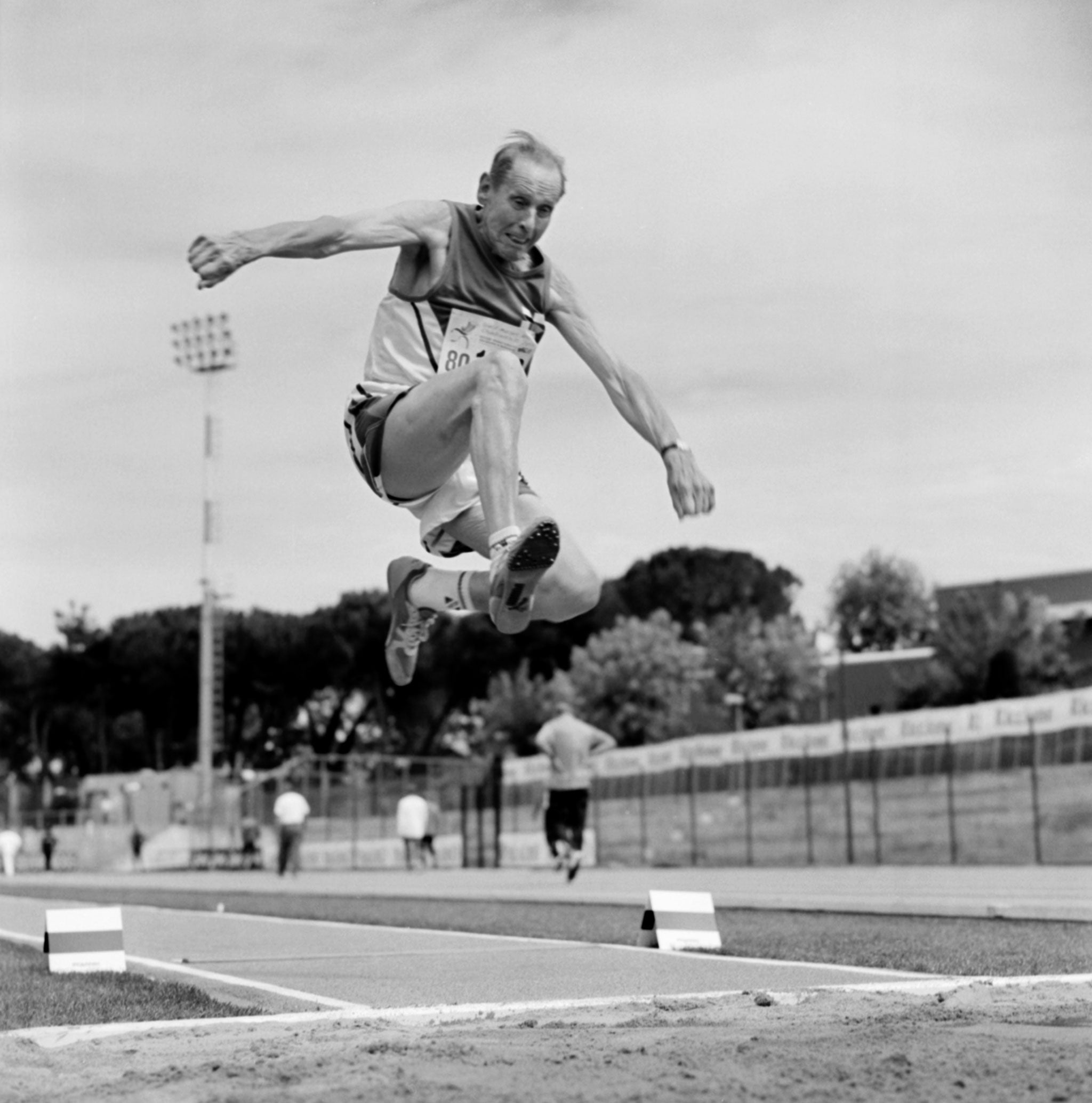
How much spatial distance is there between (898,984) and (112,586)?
34.1 feet

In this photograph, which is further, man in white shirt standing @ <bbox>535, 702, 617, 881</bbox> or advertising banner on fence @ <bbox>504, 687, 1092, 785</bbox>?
advertising banner on fence @ <bbox>504, 687, 1092, 785</bbox>

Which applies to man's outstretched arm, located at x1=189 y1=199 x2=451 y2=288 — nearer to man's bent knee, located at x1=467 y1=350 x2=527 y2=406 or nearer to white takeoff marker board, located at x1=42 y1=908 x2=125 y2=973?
man's bent knee, located at x1=467 y1=350 x2=527 y2=406

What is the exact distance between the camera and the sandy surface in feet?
12.1

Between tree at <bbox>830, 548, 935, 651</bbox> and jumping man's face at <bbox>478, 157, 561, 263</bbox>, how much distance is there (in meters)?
72.8

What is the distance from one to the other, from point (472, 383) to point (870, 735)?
29.9 metres

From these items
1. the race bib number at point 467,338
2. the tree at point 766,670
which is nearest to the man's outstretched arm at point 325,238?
the race bib number at point 467,338

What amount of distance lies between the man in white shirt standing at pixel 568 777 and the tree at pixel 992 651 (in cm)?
4170

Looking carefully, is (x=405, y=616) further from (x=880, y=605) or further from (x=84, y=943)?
(x=880, y=605)

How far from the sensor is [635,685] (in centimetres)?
6184

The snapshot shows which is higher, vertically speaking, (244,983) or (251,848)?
(244,983)

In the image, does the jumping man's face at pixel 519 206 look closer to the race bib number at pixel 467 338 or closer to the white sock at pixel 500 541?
the race bib number at pixel 467 338

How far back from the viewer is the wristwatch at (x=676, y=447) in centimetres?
636

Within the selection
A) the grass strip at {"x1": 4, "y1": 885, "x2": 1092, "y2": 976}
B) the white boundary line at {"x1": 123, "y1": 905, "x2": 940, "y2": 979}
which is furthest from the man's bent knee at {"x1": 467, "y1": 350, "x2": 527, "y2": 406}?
the grass strip at {"x1": 4, "y1": 885, "x2": 1092, "y2": 976}

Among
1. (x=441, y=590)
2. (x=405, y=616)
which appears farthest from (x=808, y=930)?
(x=441, y=590)
